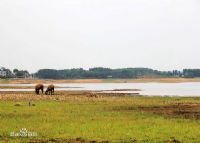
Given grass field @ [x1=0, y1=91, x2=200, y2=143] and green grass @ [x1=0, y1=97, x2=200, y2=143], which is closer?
grass field @ [x1=0, y1=91, x2=200, y2=143]

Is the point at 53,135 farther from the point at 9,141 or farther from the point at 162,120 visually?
the point at 162,120

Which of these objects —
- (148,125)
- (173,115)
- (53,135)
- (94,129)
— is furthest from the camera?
(173,115)

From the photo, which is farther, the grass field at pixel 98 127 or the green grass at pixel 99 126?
the green grass at pixel 99 126

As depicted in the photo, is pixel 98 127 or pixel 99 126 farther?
pixel 99 126

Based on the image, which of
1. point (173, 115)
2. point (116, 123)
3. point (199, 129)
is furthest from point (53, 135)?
point (173, 115)

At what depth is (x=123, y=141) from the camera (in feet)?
65.1

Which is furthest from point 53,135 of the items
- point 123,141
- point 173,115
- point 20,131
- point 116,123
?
point 173,115

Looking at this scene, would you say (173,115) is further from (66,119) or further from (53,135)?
(53,135)

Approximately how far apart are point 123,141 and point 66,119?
8.68m

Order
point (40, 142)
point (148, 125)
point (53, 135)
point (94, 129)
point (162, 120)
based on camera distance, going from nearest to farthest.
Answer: point (40, 142) < point (53, 135) < point (94, 129) < point (148, 125) < point (162, 120)

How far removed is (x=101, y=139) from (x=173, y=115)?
12.2 m

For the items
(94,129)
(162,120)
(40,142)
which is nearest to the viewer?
(40,142)

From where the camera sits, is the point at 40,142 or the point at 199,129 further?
the point at 199,129

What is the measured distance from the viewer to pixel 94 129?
23328mm
